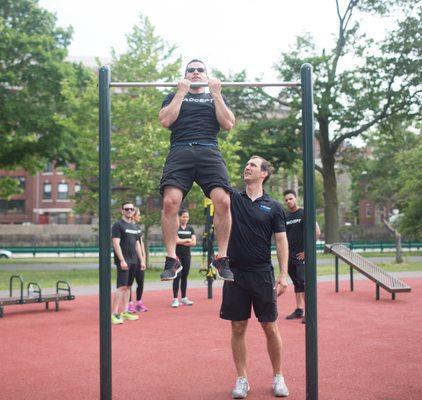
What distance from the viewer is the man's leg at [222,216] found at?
13.8 ft

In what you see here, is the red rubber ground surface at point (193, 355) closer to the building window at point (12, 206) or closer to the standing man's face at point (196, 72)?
the standing man's face at point (196, 72)

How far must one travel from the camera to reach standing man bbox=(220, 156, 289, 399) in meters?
4.74

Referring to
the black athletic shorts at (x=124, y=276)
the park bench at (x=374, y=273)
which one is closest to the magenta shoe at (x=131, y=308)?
the black athletic shorts at (x=124, y=276)

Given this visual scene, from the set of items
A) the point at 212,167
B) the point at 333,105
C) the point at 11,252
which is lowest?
the point at 11,252

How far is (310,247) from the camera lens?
4.10m

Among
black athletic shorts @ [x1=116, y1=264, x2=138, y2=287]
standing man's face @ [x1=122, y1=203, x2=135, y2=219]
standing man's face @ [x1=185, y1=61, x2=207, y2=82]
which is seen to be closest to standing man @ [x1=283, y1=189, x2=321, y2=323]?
standing man's face @ [x1=122, y1=203, x2=135, y2=219]

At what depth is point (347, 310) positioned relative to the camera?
33.7 feet

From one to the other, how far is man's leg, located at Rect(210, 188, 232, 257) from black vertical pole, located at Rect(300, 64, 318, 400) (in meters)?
0.64

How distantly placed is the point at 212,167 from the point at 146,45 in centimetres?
1932

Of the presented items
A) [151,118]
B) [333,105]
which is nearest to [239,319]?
[151,118]

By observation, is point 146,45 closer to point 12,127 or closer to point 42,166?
point 12,127

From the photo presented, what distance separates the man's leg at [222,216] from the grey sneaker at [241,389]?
1314 millimetres

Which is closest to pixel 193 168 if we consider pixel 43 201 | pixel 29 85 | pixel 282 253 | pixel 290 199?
pixel 282 253

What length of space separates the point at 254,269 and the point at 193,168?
3.89 ft
